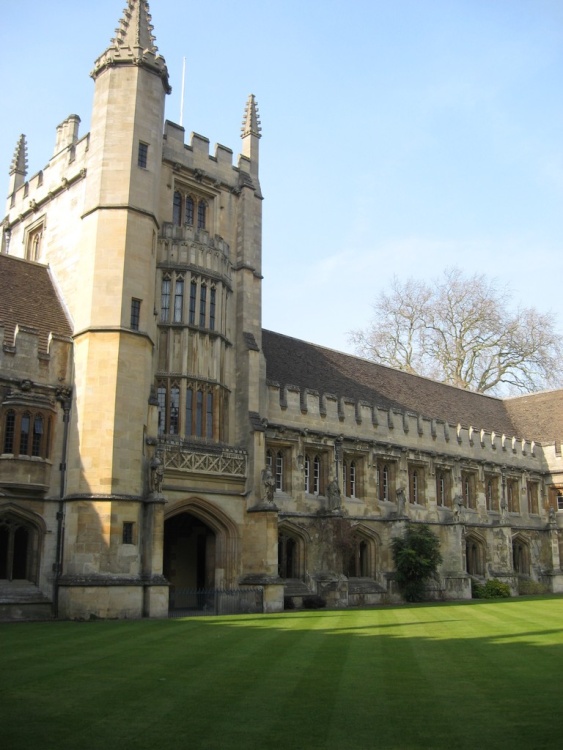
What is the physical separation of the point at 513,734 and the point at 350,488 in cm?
2184

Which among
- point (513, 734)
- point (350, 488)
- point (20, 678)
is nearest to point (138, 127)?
point (350, 488)

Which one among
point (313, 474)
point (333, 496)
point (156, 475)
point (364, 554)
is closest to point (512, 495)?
point (364, 554)

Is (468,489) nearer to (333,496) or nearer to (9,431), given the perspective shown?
(333,496)

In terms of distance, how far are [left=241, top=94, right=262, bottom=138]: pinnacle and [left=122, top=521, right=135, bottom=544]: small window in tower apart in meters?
15.3

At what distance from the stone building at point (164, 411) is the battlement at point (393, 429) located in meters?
0.11

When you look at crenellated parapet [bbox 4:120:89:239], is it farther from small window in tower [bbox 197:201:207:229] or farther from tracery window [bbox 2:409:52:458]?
tracery window [bbox 2:409:52:458]

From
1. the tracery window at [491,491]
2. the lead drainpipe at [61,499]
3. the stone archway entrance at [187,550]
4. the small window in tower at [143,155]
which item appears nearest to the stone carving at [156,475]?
the lead drainpipe at [61,499]

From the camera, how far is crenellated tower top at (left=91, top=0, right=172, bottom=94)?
73.7 ft

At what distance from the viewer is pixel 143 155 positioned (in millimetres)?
22250

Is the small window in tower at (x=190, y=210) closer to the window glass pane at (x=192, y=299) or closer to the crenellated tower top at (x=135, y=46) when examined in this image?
the window glass pane at (x=192, y=299)

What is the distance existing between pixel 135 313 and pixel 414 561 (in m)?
13.5

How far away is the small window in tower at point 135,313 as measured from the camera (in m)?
20.8

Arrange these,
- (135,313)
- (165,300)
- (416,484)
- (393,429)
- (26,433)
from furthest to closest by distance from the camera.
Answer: (416,484)
(393,429)
(165,300)
(135,313)
(26,433)

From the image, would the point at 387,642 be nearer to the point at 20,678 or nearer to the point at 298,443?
the point at 20,678
